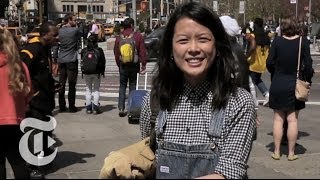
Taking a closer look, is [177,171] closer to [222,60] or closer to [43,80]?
[222,60]

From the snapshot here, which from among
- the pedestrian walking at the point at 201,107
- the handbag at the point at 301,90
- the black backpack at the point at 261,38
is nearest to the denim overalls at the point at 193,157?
the pedestrian walking at the point at 201,107

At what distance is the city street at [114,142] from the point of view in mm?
6656

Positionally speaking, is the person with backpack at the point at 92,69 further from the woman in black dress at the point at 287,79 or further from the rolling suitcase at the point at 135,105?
the woman in black dress at the point at 287,79

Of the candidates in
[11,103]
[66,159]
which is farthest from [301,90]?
[11,103]

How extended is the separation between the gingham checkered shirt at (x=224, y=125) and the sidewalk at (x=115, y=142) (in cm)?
268

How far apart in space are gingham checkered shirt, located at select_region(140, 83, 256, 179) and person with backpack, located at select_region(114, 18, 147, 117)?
8169 mm

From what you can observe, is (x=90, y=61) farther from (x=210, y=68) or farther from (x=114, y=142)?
(x=210, y=68)

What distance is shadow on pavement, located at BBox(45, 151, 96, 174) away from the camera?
6759 millimetres

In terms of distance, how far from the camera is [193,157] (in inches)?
97.9

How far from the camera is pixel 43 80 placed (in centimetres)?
666

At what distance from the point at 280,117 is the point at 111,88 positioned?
920 centimetres

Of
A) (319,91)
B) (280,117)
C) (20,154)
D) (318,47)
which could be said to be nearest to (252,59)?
(319,91)

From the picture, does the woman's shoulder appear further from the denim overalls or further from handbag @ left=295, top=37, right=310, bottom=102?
handbag @ left=295, top=37, right=310, bottom=102

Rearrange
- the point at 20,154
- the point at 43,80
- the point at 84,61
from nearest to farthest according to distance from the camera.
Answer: the point at 20,154 < the point at 43,80 < the point at 84,61
